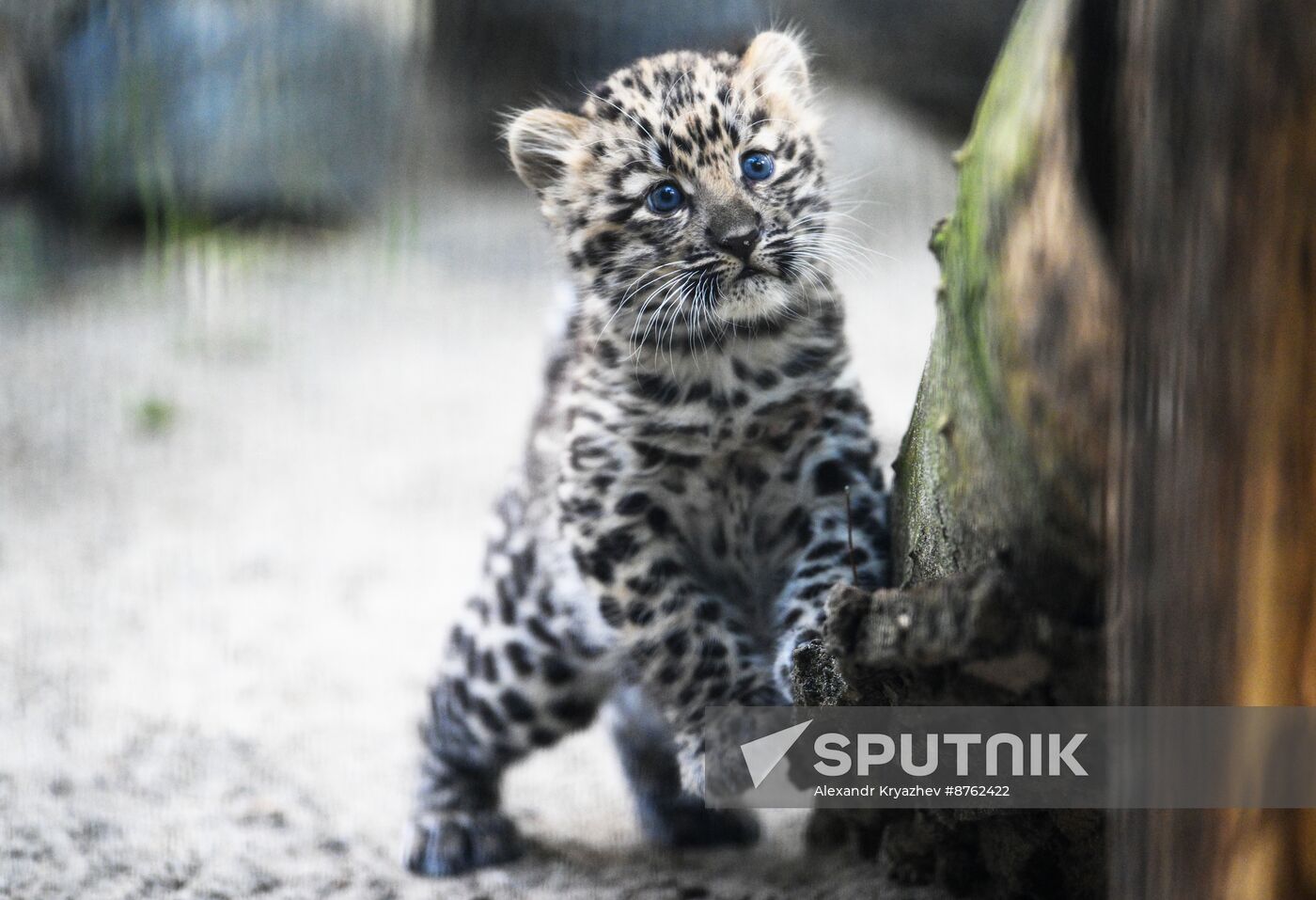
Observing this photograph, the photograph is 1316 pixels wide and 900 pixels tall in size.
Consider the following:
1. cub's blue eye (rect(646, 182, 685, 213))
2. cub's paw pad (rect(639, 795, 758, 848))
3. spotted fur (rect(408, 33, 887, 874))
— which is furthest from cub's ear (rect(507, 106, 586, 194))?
cub's paw pad (rect(639, 795, 758, 848))

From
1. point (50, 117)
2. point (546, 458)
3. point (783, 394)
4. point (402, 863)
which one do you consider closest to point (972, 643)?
point (783, 394)

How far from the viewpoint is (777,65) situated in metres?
2.63

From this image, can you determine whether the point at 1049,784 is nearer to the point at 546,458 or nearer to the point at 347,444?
the point at 546,458

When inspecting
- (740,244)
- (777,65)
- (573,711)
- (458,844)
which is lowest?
(458,844)

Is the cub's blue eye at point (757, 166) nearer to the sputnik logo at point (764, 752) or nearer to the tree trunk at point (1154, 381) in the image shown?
the tree trunk at point (1154, 381)

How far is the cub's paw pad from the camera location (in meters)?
3.23

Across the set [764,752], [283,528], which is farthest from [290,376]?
[764,752]

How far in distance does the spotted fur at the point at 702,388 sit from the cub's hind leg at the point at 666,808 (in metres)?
0.50

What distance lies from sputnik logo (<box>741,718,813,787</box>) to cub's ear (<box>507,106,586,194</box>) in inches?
51.4

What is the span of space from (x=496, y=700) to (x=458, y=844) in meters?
0.43

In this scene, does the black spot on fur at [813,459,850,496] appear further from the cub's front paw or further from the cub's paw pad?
the cub's front paw

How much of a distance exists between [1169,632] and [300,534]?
14.3ft

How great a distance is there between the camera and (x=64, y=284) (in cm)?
516

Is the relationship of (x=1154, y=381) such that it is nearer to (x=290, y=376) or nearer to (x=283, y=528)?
(x=283, y=528)
